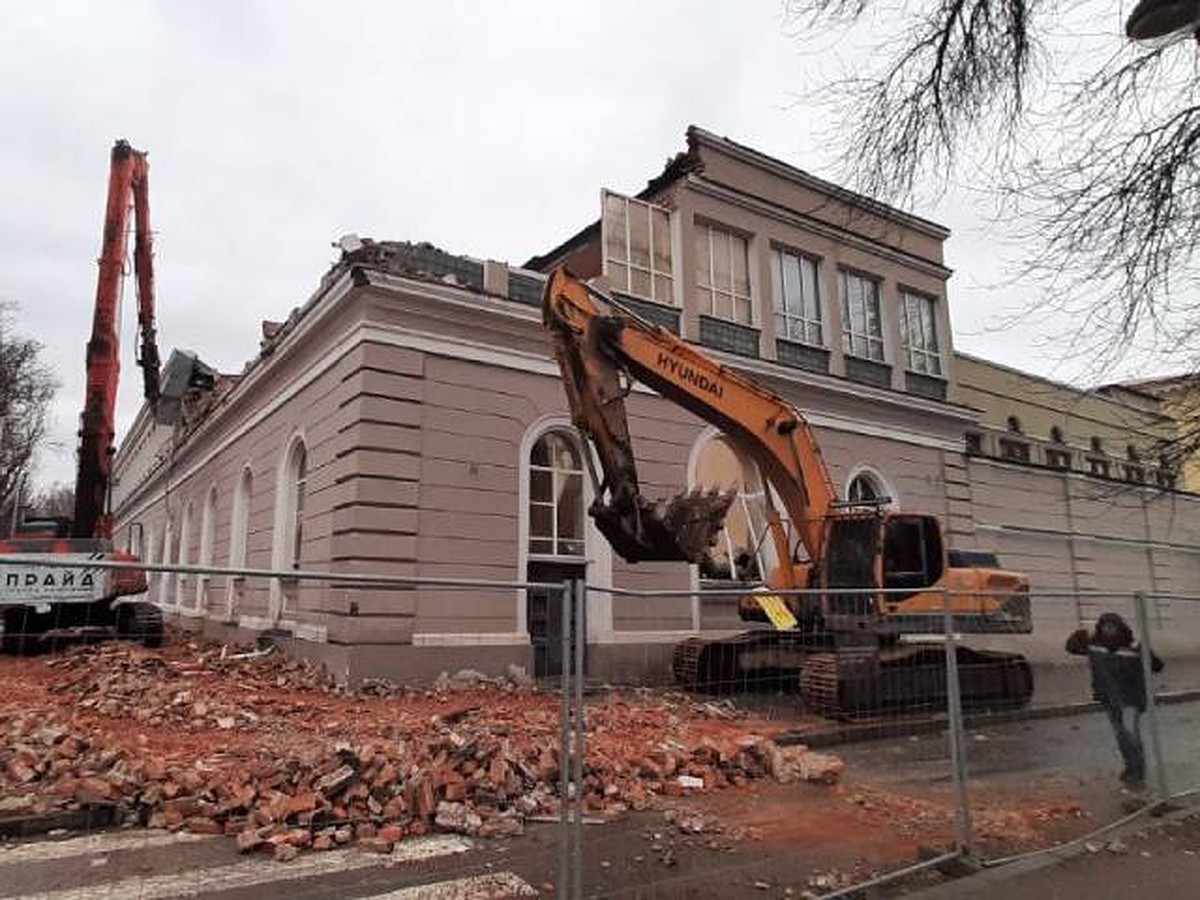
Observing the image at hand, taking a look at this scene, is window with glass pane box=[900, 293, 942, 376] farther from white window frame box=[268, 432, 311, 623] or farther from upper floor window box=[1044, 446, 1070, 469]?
white window frame box=[268, 432, 311, 623]

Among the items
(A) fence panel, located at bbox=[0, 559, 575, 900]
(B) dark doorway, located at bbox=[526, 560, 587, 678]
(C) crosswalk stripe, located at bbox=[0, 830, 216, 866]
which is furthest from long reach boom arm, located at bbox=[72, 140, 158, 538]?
(B) dark doorway, located at bbox=[526, 560, 587, 678]

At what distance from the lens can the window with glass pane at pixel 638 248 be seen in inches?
637

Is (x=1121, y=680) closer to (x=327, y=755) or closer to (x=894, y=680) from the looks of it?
(x=894, y=680)

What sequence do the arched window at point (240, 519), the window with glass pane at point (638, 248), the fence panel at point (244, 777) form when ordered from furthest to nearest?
the arched window at point (240, 519) → the window with glass pane at point (638, 248) → the fence panel at point (244, 777)

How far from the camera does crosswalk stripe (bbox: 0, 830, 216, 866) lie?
18.1 feet

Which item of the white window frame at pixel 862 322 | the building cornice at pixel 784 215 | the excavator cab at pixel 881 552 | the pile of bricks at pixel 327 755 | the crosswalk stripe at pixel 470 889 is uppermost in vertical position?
the building cornice at pixel 784 215

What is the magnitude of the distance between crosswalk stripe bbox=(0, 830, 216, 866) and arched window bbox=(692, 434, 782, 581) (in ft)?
36.3

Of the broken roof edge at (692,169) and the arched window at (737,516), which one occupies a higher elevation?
the broken roof edge at (692,169)

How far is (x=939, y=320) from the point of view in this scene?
2212 cm

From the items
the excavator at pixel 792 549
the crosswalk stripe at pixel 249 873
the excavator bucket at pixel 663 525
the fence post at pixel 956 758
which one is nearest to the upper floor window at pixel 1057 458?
the excavator at pixel 792 549

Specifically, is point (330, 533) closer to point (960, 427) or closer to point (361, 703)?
point (361, 703)

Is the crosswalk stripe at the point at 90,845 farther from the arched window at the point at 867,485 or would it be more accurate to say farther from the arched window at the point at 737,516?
the arched window at the point at 867,485

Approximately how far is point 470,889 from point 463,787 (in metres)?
1.45

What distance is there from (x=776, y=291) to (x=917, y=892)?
14828 millimetres
